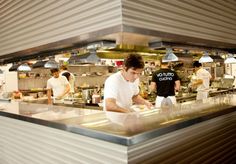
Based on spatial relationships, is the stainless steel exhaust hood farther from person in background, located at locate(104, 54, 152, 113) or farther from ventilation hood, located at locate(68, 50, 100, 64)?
person in background, located at locate(104, 54, 152, 113)

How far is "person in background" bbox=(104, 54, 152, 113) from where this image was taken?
3.04 metres

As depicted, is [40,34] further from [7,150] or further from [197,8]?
[7,150]

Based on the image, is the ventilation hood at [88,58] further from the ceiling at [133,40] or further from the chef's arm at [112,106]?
the chef's arm at [112,106]

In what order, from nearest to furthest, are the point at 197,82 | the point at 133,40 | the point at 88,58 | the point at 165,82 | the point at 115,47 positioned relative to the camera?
the point at 133,40
the point at 115,47
the point at 88,58
the point at 165,82
the point at 197,82

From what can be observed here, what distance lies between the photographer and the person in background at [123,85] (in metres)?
3.04

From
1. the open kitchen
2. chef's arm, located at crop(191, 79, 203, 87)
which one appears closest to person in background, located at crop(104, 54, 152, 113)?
the open kitchen

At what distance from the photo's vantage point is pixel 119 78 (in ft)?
10.6

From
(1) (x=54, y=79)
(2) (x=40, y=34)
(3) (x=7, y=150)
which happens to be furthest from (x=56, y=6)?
(1) (x=54, y=79)

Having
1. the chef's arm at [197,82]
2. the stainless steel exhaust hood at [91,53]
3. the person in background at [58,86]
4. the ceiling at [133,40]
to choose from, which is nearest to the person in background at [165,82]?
the chef's arm at [197,82]

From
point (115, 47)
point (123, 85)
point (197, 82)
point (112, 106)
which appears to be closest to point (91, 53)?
point (115, 47)

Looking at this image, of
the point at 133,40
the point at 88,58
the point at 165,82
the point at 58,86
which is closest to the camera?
the point at 133,40

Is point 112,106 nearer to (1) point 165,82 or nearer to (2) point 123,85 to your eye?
(2) point 123,85

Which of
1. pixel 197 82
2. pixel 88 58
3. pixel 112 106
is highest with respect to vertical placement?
pixel 88 58

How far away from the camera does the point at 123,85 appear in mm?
3268
